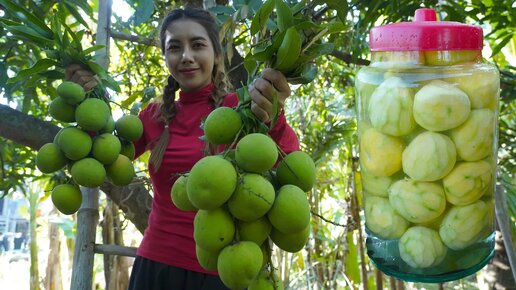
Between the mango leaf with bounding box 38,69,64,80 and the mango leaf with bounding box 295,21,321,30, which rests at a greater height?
the mango leaf with bounding box 38,69,64,80

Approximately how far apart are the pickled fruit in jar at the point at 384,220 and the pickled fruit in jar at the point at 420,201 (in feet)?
0.06

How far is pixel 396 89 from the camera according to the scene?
0.68 m

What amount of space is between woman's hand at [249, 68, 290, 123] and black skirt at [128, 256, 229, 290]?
2.14ft

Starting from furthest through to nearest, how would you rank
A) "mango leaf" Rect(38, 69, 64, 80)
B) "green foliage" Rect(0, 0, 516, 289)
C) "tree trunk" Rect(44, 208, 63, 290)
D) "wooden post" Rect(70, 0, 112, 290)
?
1. "tree trunk" Rect(44, 208, 63, 290)
2. "wooden post" Rect(70, 0, 112, 290)
3. "mango leaf" Rect(38, 69, 64, 80)
4. "green foliage" Rect(0, 0, 516, 289)

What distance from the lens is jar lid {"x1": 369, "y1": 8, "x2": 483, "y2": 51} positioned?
65cm

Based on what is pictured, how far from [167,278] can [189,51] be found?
1.87ft

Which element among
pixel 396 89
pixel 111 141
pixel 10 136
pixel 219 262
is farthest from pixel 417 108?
pixel 10 136

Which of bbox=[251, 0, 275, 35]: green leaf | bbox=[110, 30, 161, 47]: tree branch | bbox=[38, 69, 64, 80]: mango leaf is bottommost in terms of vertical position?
bbox=[251, 0, 275, 35]: green leaf

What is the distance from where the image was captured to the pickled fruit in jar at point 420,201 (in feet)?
2.14

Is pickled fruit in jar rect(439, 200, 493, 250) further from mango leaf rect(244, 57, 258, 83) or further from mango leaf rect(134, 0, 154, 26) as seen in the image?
mango leaf rect(134, 0, 154, 26)

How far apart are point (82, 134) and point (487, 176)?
822 mm

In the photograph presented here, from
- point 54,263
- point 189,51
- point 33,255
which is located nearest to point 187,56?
point 189,51

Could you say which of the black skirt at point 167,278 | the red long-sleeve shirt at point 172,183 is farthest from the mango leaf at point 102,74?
the black skirt at point 167,278

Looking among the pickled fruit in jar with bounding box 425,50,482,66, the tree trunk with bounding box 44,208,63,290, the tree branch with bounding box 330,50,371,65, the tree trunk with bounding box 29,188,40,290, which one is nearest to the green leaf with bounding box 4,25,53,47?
the pickled fruit in jar with bounding box 425,50,482,66
